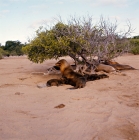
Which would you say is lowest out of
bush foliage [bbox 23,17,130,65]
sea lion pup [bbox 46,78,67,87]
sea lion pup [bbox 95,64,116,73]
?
sea lion pup [bbox 46,78,67,87]

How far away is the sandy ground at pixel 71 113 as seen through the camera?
380 centimetres

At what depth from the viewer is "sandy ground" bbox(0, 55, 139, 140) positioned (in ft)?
12.5

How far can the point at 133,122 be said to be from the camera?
4254mm

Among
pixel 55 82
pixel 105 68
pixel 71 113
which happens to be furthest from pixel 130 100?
pixel 105 68

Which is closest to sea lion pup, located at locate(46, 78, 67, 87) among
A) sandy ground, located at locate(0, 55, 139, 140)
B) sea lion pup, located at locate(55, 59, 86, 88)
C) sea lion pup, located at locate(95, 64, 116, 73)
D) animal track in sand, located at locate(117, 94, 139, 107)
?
sea lion pup, located at locate(55, 59, 86, 88)

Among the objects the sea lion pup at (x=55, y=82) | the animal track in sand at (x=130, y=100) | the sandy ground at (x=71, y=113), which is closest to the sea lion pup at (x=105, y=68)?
the sea lion pup at (x=55, y=82)

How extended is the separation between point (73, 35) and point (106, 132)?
6.52m

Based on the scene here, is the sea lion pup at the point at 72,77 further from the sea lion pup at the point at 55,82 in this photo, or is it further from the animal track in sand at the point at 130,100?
the animal track in sand at the point at 130,100

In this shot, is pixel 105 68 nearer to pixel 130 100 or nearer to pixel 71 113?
pixel 130 100

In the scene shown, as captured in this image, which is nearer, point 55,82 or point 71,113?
point 71,113

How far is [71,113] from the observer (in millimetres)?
4816

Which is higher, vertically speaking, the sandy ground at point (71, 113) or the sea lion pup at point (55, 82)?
the sea lion pup at point (55, 82)

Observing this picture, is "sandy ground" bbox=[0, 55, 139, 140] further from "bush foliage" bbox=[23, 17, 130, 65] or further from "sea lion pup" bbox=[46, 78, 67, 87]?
"bush foliage" bbox=[23, 17, 130, 65]

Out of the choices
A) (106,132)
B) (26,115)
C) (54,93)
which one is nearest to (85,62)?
(54,93)
